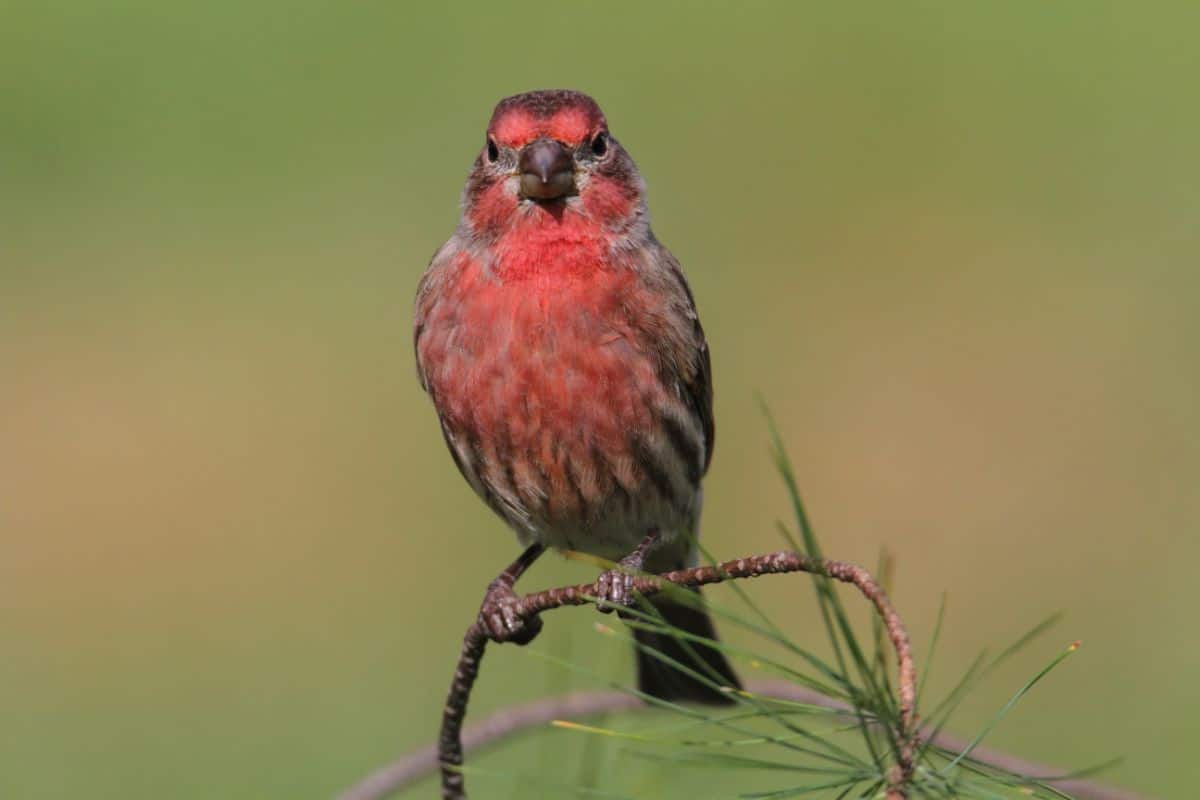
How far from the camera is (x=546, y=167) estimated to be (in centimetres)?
449

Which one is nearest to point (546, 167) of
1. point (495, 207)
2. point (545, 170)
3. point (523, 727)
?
point (545, 170)

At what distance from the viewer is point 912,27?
1206 centimetres

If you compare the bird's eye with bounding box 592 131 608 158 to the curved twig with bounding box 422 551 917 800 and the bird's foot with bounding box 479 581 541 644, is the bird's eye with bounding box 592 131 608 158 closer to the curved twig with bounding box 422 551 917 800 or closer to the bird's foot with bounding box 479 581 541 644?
the bird's foot with bounding box 479 581 541 644

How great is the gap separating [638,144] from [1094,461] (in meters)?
3.21

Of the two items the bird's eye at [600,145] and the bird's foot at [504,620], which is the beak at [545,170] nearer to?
the bird's eye at [600,145]

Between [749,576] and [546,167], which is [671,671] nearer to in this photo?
[546,167]

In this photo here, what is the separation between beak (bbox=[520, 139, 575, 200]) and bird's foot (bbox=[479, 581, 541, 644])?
930 millimetres

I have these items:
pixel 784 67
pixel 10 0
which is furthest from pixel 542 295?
pixel 10 0

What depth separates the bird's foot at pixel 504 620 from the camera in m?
4.12

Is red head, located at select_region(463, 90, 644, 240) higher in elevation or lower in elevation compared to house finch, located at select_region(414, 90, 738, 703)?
higher

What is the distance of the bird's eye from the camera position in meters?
4.64

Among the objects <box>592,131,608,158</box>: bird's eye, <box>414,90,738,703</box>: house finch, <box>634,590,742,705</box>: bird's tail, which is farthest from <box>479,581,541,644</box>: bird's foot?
<box>592,131,608,158</box>: bird's eye

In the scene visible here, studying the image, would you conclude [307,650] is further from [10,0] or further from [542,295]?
[10,0]

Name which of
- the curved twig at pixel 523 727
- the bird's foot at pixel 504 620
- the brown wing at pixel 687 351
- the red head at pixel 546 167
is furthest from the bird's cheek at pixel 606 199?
the curved twig at pixel 523 727
